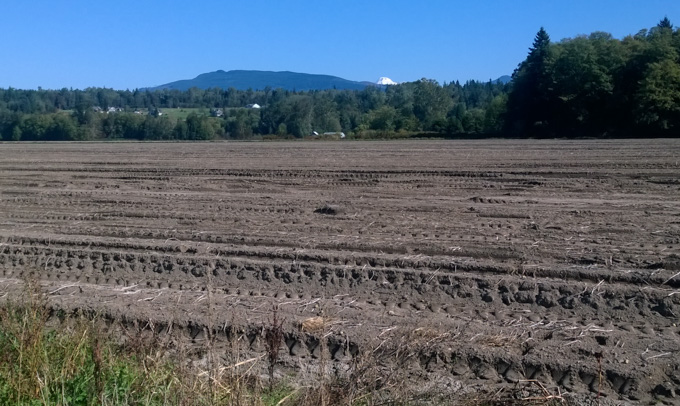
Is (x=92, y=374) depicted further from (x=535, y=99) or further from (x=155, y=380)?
(x=535, y=99)

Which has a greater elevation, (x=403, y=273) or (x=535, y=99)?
(x=535, y=99)

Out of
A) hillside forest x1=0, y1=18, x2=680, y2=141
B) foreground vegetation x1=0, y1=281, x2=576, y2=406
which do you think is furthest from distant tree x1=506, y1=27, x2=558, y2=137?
foreground vegetation x1=0, y1=281, x2=576, y2=406

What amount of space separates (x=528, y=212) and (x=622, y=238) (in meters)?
2.66

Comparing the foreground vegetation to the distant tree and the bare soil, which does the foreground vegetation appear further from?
the distant tree

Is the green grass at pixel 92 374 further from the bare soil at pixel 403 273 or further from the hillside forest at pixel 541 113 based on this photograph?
the hillside forest at pixel 541 113

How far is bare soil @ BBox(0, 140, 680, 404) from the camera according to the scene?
20.0ft

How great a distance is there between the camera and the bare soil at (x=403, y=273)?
20.0 feet

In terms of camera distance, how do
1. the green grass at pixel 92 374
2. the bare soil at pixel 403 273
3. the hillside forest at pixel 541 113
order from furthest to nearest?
the hillside forest at pixel 541 113
the bare soil at pixel 403 273
the green grass at pixel 92 374

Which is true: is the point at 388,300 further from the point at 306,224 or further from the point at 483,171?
the point at 483,171

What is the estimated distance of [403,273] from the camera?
27.6 ft

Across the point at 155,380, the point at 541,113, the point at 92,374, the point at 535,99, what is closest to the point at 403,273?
the point at 155,380

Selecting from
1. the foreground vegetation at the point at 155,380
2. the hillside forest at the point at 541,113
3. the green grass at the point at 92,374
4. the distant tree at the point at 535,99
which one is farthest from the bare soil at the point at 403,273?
the distant tree at the point at 535,99

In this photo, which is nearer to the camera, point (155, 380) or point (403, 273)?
point (155, 380)

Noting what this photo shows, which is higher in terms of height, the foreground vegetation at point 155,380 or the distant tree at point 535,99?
the distant tree at point 535,99
